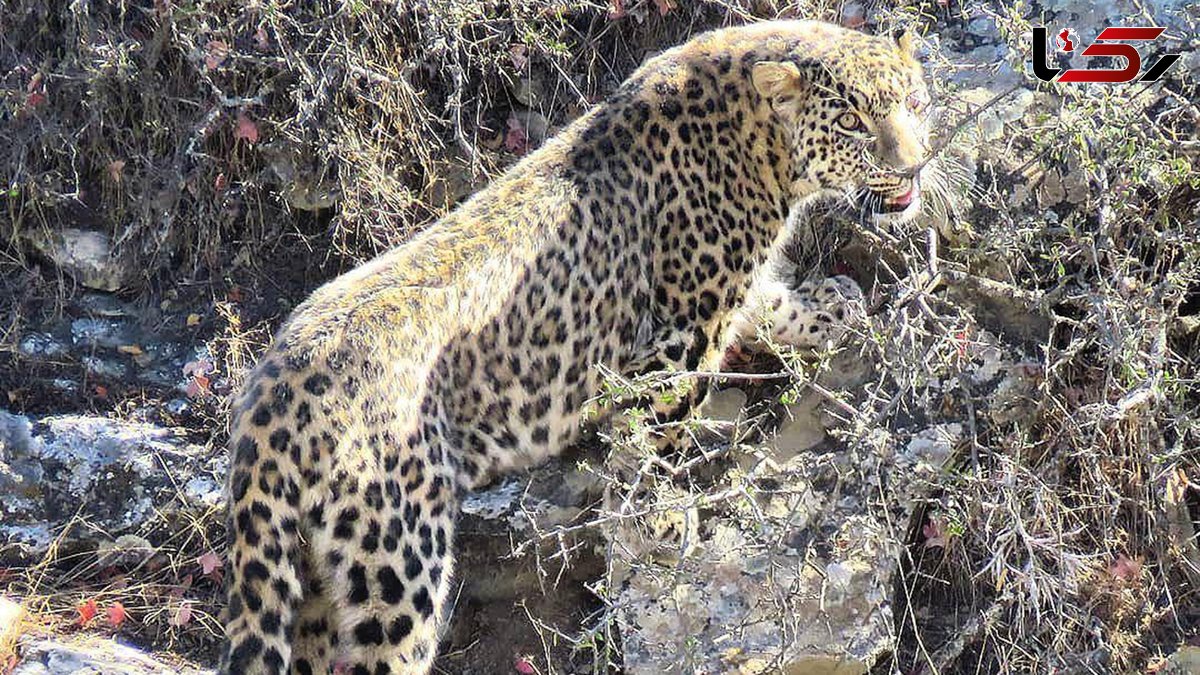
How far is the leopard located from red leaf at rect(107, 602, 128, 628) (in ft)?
2.55

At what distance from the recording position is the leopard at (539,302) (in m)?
5.66

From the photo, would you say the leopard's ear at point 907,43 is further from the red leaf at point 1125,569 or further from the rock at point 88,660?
the rock at point 88,660

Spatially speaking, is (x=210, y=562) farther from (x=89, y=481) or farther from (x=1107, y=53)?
(x=1107, y=53)

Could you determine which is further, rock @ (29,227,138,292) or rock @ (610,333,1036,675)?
rock @ (29,227,138,292)

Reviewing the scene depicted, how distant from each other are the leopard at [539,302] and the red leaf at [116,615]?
2.55 ft

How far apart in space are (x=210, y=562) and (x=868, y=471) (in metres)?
3.17

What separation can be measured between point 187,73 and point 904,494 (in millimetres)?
4508

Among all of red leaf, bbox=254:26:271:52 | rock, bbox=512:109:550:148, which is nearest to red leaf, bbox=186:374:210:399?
red leaf, bbox=254:26:271:52

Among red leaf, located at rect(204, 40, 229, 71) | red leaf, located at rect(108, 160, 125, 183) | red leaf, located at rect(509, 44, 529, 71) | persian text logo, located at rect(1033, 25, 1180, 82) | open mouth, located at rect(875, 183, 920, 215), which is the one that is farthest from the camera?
red leaf, located at rect(509, 44, 529, 71)

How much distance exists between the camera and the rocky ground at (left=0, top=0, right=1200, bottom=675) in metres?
6.54

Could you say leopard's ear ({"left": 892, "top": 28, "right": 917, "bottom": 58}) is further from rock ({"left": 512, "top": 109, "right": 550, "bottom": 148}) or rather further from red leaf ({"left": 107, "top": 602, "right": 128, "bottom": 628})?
red leaf ({"left": 107, "top": 602, "right": 128, "bottom": 628})

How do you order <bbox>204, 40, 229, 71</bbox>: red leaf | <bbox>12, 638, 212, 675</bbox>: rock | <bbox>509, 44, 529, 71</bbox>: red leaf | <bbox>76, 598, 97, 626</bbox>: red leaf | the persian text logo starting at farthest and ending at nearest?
<bbox>509, 44, 529, 71</bbox>: red leaf, <bbox>204, 40, 229, 71</bbox>: red leaf, the persian text logo, <bbox>76, 598, 97, 626</bbox>: red leaf, <bbox>12, 638, 212, 675</bbox>: rock

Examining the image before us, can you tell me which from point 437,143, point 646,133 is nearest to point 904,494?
point 646,133

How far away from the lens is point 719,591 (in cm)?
681
